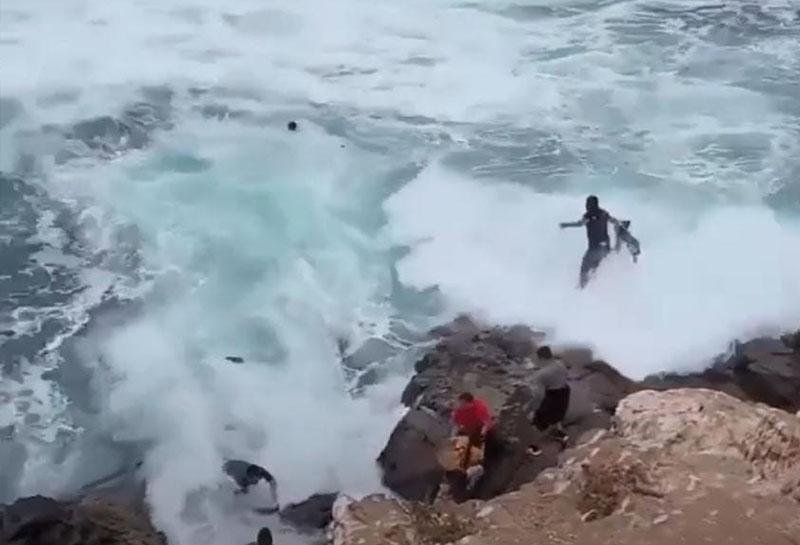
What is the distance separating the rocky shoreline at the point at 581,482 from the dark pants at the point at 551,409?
0.13 m

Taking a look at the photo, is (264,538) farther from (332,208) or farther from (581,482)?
(332,208)

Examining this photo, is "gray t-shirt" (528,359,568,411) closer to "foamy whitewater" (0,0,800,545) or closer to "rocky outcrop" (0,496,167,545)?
"foamy whitewater" (0,0,800,545)

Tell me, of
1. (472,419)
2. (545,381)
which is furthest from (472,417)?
(545,381)

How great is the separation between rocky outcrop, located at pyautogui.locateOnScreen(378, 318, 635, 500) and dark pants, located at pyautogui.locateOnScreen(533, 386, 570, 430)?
0.35 feet

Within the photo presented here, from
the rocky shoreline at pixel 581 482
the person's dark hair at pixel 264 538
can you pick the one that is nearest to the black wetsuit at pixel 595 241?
the rocky shoreline at pixel 581 482

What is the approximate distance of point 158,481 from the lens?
1192 cm

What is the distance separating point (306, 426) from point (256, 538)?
218 centimetres

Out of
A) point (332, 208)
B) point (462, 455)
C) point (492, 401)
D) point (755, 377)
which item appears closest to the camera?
point (462, 455)

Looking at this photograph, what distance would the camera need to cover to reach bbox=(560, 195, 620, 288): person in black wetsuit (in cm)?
1362

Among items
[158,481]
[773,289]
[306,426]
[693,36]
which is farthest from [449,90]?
[158,481]

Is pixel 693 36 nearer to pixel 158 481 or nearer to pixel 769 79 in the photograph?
pixel 769 79

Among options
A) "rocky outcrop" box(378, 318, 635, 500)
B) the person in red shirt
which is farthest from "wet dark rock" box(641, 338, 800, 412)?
the person in red shirt

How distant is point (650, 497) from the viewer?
678 cm

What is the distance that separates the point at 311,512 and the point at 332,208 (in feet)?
23.8
